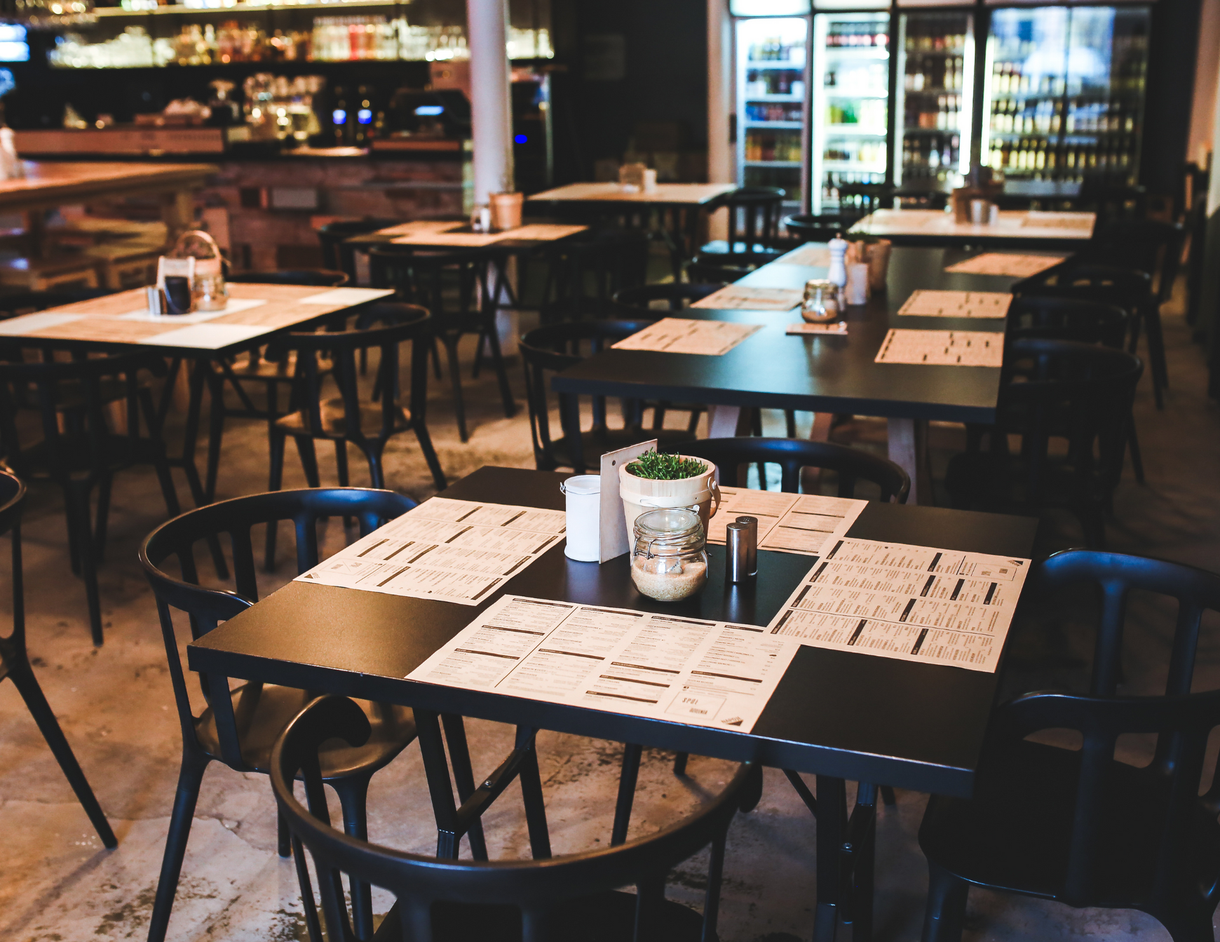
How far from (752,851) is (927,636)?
94cm

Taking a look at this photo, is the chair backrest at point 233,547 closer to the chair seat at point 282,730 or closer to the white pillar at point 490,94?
the chair seat at point 282,730

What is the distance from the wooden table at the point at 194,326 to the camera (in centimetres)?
330

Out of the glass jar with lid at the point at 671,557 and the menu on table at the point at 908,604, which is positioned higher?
the glass jar with lid at the point at 671,557

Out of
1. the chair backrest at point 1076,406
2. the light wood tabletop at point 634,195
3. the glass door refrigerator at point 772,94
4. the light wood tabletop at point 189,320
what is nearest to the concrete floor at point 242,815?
the chair backrest at point 1076,406

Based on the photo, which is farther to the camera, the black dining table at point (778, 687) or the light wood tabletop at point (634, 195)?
the light wood tabletop at point (634, 195)

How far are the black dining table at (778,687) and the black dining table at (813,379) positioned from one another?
2.07ft

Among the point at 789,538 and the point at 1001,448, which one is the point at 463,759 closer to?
the point at 789,538

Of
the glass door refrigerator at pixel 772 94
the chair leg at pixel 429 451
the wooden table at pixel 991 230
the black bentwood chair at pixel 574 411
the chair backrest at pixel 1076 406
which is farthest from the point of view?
the glass door refrigerator at pixel 772 94

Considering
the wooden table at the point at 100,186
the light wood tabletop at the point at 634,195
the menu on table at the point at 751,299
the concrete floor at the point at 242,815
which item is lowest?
the concrete floor at the point at 242,815

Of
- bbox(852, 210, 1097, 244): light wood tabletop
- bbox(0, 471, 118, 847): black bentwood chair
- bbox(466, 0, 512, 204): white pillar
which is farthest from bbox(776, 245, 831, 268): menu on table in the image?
bbox(0, 471, 118, 847): black bentwood chair

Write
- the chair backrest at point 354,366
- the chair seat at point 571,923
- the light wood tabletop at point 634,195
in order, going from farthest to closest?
1. the light wood tabletop at point 634,195
2. the chair backrest at point 354,366
3. the chair seat at point 571,923

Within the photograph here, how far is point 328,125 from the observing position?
9.48 metres

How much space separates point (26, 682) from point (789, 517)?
1454 mm

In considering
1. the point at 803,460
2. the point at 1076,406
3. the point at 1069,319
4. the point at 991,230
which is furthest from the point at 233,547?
the point at 991,230
